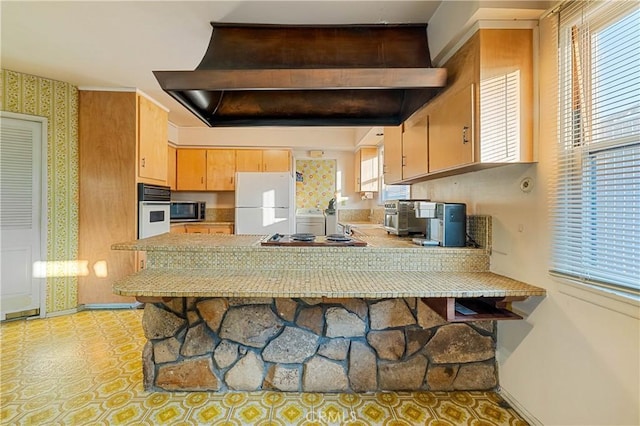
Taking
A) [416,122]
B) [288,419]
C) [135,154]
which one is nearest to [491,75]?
[416,122]

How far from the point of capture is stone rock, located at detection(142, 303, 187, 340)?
1.75 m

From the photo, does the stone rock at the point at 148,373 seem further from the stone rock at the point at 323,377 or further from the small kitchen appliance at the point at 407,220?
the small kitchen appliance at the point at 407,220

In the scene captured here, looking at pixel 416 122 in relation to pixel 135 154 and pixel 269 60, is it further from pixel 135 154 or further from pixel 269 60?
pixel 135 154

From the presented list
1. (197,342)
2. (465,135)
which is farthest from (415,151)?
(197,342)

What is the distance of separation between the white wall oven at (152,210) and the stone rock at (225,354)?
2.10 m

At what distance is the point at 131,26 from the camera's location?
205 cm

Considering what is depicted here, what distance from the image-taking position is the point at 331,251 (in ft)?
5.92

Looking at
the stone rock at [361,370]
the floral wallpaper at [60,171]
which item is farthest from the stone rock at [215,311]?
the floral wallpaper at [60,171]

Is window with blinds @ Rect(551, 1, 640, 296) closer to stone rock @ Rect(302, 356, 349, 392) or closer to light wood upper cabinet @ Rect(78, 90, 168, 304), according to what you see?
stone rock @ Rect(302, 356, 349, 392)

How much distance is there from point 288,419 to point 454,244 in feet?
4.80

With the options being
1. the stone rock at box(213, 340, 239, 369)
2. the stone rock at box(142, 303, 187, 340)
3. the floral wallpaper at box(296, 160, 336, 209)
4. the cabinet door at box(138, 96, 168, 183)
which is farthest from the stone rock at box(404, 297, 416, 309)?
the floral wallpaper at box(296, 160, 336, 209)

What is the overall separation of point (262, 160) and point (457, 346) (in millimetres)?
3699

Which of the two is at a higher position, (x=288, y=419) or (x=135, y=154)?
(x=135, y=154)

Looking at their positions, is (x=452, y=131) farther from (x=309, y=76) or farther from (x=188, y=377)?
(x=188, y=377)
